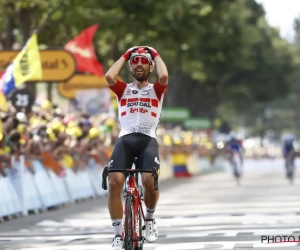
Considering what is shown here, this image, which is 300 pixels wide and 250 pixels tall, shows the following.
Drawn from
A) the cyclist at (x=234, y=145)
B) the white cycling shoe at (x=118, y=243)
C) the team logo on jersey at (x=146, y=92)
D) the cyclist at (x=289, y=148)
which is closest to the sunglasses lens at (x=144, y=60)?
the team logo on jersey at (x=146, y=92)

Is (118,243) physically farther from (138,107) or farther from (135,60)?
(135,60)

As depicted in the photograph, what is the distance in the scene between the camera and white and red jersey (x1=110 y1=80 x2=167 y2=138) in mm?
12367

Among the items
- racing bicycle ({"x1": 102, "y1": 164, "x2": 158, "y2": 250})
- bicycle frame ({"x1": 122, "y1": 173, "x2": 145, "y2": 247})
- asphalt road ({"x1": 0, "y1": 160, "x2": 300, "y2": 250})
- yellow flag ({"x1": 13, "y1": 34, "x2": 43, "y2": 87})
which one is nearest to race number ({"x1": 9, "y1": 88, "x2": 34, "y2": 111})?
asphalt road ({"x1": 0, "y1": 160, "x2": 300, "y2": 250})

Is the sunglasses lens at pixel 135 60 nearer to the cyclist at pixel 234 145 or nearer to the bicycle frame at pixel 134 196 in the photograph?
the bicycle frame at pixel 134 196

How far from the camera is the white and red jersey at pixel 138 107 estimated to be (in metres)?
12.4

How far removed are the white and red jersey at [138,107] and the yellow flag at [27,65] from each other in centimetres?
926

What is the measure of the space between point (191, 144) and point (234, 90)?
19905mm

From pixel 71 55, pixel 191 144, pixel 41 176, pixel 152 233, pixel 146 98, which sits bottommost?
pixel 152 233

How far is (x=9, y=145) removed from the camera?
21047mm

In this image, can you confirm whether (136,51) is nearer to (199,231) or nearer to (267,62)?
(199,231)

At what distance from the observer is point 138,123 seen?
12.4m

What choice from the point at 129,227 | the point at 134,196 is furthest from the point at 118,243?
the point at 134,196

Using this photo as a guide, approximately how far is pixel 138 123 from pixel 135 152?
298 millimetres

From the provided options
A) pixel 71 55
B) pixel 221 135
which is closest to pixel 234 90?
pixel 221 135
